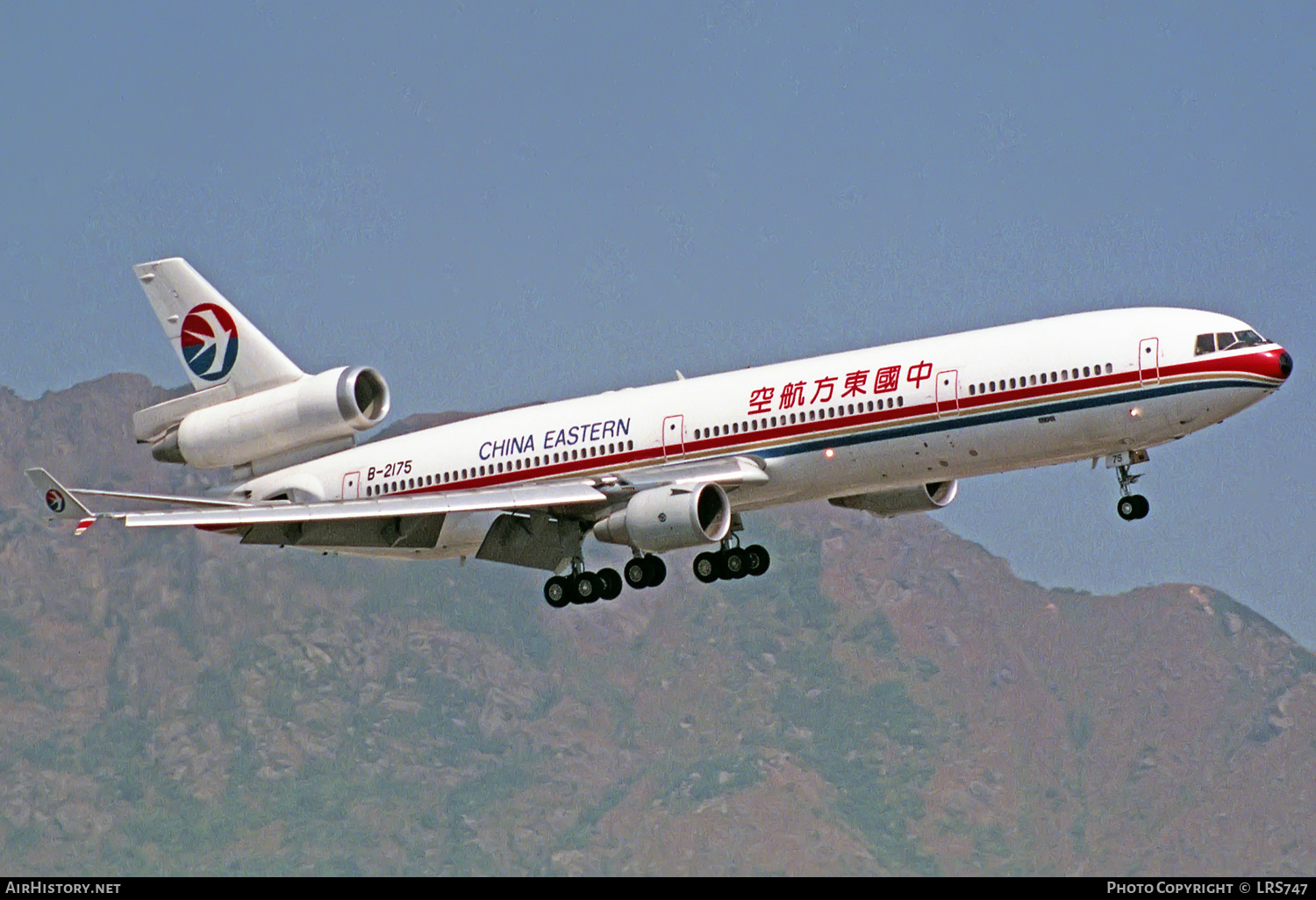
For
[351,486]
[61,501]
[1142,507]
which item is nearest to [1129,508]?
[1142,507]

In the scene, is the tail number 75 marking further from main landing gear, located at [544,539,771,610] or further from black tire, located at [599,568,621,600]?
black tire, located at [599,568,621,600]

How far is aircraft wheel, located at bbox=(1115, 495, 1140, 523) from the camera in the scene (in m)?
49.4

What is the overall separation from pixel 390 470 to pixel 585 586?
7.34 metres

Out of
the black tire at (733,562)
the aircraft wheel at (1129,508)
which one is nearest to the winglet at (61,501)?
the black tire at (733,562)

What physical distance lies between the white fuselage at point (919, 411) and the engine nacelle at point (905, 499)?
3802 millimetres

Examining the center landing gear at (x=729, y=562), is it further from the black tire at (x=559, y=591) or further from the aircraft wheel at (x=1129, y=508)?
the aircraft wheel at (x=1129, y=508)

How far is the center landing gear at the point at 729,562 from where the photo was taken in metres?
53.5

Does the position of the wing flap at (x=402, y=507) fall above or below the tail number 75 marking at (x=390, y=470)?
below

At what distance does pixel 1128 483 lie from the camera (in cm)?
4962

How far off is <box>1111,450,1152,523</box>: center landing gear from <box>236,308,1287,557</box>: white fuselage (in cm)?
53

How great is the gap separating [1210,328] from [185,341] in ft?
105
